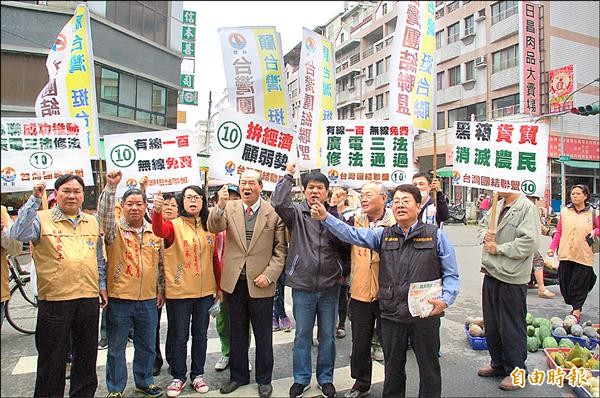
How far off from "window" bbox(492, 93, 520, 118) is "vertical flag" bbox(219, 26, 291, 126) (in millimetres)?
21927

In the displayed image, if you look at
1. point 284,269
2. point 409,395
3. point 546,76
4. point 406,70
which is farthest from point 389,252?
point 546,76

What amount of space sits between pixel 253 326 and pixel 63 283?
168 cm

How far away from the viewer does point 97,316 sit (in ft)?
11.2

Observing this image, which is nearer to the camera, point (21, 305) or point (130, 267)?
point (130, 267)

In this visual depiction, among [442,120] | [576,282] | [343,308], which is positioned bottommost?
[343,308]

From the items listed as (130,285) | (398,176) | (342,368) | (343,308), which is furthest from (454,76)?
(130,285)

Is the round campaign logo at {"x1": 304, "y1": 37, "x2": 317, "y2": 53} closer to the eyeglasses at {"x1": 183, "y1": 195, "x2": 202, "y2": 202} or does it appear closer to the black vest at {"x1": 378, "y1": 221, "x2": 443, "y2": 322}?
the eyeglasses at {"x1": 183, "y1": 195, "x2": 202, "y2": 202}

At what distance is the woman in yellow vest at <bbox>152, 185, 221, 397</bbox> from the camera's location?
3850mm

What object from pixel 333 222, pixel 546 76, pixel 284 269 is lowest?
pixel 284 269

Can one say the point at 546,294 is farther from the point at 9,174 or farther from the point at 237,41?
the point at 9,174

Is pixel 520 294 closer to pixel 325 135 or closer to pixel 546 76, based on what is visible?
pixel 325 135

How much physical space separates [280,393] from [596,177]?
2811 cm

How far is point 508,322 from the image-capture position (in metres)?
4.02

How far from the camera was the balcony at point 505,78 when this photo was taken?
23.6m
